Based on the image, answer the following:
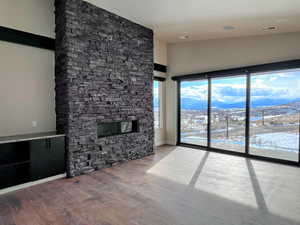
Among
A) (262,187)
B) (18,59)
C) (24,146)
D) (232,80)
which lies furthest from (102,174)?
(232,80)

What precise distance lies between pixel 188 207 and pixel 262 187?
162 cm

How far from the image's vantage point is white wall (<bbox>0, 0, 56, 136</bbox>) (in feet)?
12.1

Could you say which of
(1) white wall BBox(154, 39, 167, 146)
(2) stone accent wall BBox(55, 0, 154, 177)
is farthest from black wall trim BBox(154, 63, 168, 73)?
(2) stone accent wall BBox(55, 0, 154, 177)

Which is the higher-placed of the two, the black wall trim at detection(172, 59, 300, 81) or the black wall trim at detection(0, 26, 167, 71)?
the black wall trim at detection(0, 26, 167, 71)

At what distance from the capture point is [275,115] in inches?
208

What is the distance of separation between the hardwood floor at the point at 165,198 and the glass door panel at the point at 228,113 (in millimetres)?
1329

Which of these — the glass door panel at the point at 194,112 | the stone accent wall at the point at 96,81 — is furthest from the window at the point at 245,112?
the stone accent wall at the point at 96,81

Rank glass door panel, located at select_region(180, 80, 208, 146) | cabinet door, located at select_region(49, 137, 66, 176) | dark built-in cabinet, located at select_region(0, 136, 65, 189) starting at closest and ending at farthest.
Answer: dark built-in cabinet, located at select_region(0, 136, 65, 189) → cabinet door, located at select_region(49, 137, 66, 176) → glass door panel, located at select_region(180, 80, 208, 146)

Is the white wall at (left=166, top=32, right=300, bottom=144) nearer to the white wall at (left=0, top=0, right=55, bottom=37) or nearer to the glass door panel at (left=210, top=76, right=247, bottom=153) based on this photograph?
the glass door panel at (left=210, top=76, right=247, bottom=153)

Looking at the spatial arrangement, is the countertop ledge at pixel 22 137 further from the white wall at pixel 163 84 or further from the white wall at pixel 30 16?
the white wall at pixel 163 84

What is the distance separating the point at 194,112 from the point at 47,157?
4694 mm

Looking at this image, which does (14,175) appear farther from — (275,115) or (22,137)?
(275,115)

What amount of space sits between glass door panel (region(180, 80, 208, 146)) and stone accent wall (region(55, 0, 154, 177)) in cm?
186

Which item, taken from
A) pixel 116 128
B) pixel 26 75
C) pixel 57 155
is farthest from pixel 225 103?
pixel 26 75
